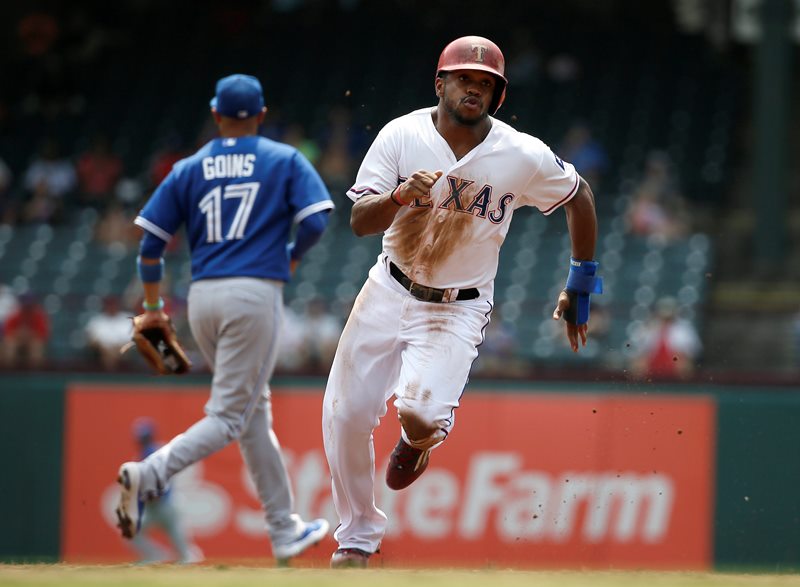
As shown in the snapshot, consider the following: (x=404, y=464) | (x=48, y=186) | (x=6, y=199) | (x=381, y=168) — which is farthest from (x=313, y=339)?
(x=381, y=168)

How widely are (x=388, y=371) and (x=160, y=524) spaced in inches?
220

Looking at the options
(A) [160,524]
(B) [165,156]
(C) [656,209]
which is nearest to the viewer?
(A) [160,524]

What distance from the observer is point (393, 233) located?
6543 mm

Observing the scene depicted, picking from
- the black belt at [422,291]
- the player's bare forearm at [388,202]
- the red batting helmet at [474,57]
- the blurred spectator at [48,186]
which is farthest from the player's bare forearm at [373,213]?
the blurred spectator at [48,186]

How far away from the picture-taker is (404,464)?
672 centimetres

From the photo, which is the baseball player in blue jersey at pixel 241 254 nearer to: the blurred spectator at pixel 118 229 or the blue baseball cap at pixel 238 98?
the blue baseball cap at pixel 238 98

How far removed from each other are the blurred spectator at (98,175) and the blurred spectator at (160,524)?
579 centimetres

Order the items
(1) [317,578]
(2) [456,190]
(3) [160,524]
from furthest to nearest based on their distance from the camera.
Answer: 1. (3) [160,524]
2. (2) [456,190]
3. (1) [317,578]

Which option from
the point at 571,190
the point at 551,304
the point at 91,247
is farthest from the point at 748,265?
the point at 571,190

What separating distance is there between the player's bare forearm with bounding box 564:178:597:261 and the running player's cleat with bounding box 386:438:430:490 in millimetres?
1217

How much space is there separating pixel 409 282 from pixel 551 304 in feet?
22.7

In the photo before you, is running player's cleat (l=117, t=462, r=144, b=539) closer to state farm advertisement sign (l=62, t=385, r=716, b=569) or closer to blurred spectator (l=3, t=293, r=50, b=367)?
state farm advertisement sign (l=62, t=385, r=716, b=569)

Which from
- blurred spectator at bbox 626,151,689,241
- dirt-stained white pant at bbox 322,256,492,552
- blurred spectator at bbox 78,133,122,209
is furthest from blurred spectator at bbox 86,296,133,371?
dirt-stained white pant at bbox 322,256,492,552

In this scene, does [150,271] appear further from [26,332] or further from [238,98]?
[26,332]
